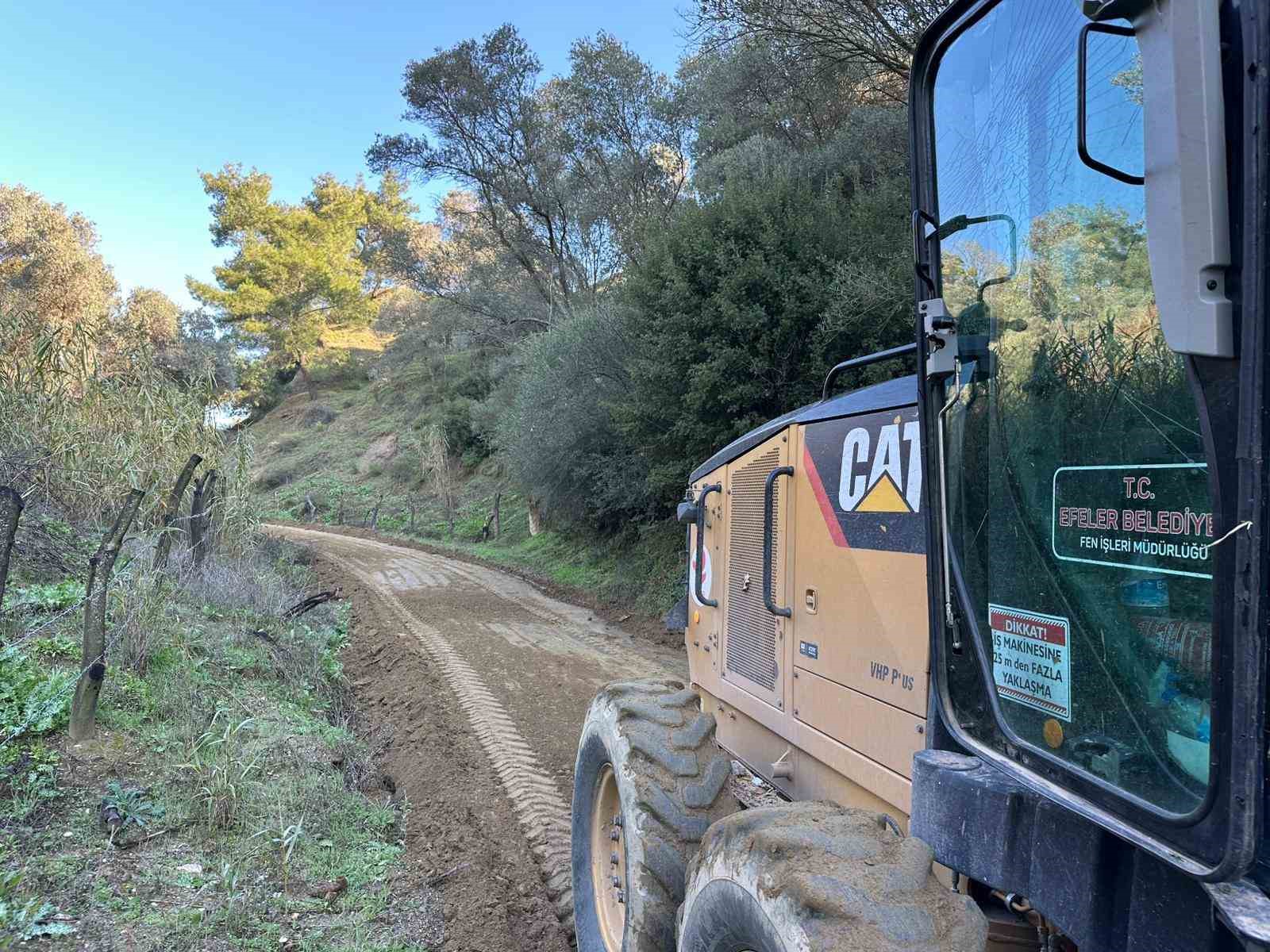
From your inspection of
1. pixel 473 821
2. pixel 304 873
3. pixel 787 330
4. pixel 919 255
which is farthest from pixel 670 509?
pixel 919 255

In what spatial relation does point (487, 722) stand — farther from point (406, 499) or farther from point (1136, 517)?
point (406, 499)

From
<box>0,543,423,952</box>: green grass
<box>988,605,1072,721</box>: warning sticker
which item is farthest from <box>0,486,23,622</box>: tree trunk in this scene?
<box>988,605,1072,721</box>: warning sticker

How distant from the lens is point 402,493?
3350 cm

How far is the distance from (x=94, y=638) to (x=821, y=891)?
4976 millimetres

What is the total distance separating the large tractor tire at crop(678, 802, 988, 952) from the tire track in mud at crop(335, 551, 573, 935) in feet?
7.53

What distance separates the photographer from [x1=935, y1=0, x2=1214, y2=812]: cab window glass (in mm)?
1342

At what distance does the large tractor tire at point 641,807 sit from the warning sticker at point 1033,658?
4.30 feet

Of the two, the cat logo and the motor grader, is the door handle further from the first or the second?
the cat logo

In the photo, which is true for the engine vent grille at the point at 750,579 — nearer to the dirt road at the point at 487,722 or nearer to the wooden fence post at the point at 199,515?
the dirt road at the point at 487,722

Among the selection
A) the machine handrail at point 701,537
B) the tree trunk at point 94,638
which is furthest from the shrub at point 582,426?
the machine handrail at point 701,537

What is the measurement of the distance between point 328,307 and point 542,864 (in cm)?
4757

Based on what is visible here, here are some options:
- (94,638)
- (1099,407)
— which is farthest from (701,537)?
(94,638)

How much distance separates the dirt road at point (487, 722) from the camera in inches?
171

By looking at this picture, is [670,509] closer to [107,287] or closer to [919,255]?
[919,255]
